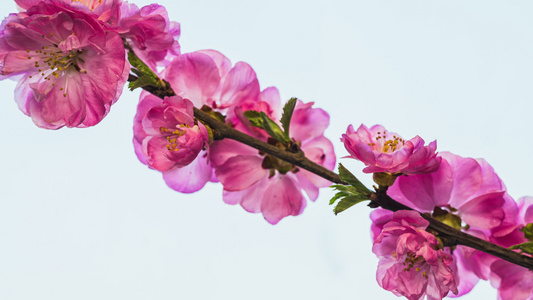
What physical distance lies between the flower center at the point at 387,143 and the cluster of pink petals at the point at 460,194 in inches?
1.9

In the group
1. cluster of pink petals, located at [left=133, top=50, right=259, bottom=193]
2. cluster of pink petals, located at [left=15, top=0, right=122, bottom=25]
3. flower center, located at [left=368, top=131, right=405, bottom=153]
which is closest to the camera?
cluster of pink petals, located at [left=15, top=0, right=122, bottom=25]

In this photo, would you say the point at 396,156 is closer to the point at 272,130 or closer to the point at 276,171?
the point at 272,130

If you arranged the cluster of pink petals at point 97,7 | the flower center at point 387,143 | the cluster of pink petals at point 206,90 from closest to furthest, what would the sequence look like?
the cluster of pink petals at point 97,7, the flower center at point 387,143, the cluster of pink petals at point 206,90

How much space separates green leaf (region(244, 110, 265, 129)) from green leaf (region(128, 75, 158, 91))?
0.51 ft

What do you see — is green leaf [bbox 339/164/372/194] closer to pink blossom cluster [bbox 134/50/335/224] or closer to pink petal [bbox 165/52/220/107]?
pink blossom cluster [bbox 134/50/335/224]

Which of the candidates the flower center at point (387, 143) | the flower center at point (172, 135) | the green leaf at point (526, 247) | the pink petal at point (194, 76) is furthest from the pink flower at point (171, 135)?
the green leaf at point (526, 247)

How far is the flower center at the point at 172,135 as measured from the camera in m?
0.73

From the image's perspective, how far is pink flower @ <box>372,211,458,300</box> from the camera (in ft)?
2.23

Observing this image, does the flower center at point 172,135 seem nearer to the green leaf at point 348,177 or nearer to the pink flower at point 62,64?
the pink flower at point 62,64

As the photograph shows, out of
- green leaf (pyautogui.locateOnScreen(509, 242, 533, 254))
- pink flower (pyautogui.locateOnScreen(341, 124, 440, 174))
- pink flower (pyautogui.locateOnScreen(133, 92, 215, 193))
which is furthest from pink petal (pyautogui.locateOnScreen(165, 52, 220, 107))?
green leaf (pyautogui.locateOnScreen(509, 242, 533, 254))

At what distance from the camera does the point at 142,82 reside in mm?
743

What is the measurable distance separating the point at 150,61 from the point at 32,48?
179mm

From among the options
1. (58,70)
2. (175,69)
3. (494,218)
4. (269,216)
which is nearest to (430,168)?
(494,218)

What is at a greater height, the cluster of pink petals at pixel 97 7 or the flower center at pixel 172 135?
the cluster of pink petals at pixel 97 7
